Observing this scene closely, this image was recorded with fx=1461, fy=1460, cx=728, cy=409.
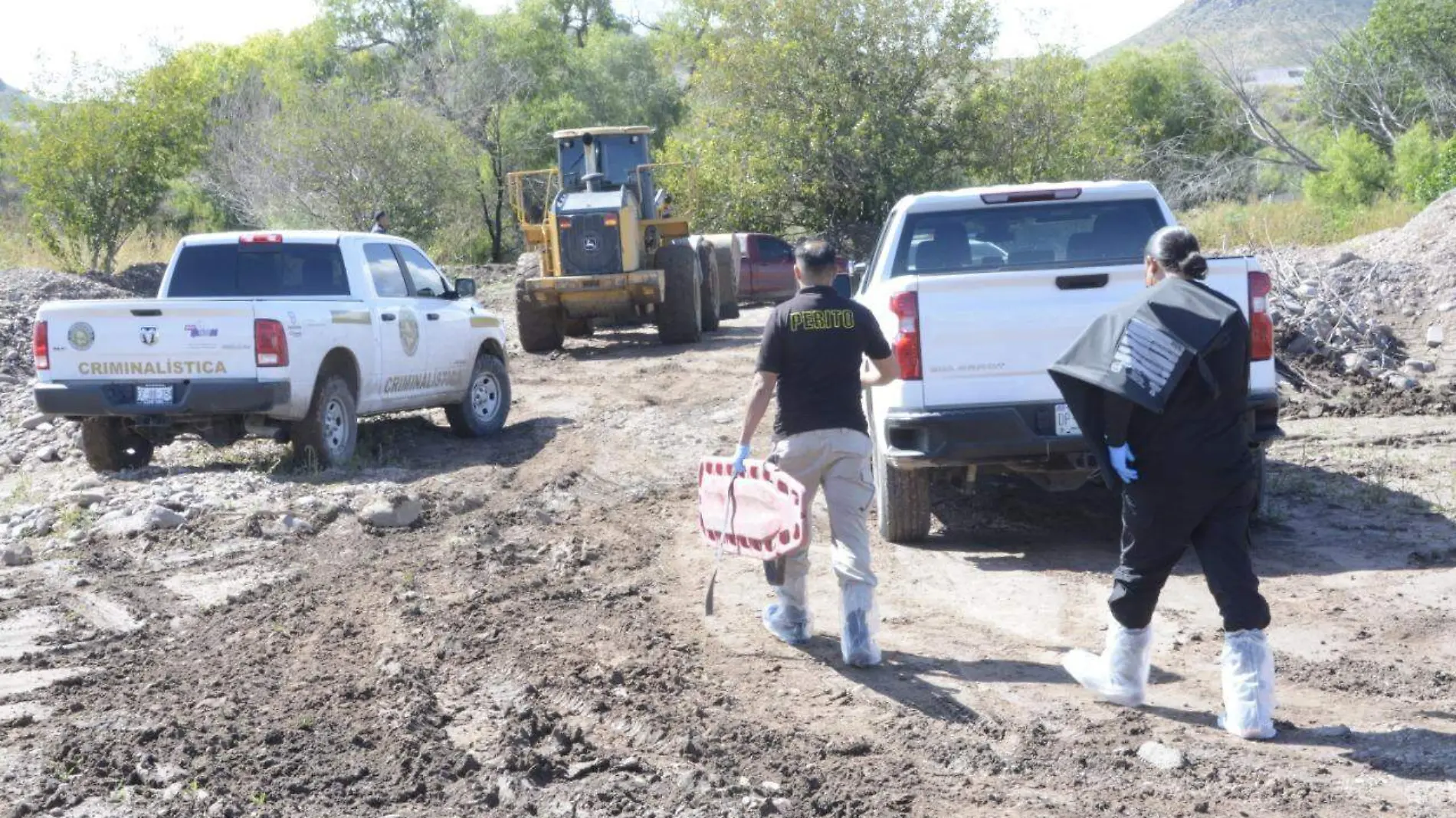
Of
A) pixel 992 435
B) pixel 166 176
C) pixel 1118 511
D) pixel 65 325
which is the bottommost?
pixel 1118 511

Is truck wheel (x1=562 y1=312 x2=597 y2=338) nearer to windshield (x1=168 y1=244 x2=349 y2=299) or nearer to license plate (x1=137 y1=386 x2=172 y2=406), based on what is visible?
windshield (x1=168 y1=244 x2=349 y2=299)

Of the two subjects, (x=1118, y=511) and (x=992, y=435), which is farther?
(x=1118, y=511)

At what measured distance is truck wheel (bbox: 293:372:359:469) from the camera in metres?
10.8

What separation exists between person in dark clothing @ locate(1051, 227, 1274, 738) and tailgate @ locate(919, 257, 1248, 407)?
2.13 metres

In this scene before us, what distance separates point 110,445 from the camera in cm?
1112

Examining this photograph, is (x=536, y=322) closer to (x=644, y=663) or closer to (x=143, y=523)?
(x=143, y=523)

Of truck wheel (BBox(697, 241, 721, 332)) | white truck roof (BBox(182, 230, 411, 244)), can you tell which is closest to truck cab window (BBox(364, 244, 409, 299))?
white truck roof (BBox(182, 230, 411, 244))

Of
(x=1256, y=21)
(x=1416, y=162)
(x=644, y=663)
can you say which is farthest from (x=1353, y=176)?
(x=1256, y=21)

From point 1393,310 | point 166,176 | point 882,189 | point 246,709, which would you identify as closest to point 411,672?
point 246,709

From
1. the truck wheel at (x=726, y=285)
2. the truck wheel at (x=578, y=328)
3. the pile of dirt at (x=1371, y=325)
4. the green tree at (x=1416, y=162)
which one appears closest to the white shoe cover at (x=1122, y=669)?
the pile of dirt at (x=1371, y=325)

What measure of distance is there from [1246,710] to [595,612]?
10.4 feet

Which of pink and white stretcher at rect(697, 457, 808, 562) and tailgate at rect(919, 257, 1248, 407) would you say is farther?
tailgate at rect(919, 257, 1248, 407)

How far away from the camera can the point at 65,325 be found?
34.5ft

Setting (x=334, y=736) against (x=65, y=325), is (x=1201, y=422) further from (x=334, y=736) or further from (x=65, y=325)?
(x=65, y=325)
